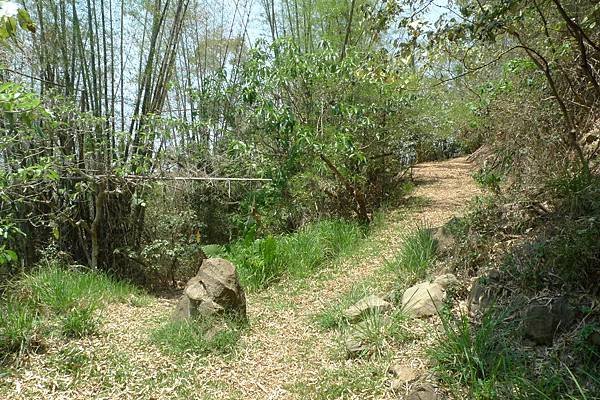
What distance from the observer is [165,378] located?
2730 millimetres

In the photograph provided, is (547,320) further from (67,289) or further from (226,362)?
(67,289)

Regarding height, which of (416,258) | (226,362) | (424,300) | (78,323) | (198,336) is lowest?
(226,362)

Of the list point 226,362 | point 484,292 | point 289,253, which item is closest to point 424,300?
point 484,292

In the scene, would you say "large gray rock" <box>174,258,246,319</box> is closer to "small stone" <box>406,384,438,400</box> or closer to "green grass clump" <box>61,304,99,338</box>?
"green grass clump" <box>61,304,99,338</box>

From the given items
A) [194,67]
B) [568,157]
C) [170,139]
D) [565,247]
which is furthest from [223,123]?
[565,247]

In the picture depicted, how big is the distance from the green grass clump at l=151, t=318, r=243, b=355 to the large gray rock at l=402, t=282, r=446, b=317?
45.9 inches

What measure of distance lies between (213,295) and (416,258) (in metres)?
1.47

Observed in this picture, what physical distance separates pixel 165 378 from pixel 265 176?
265 cm

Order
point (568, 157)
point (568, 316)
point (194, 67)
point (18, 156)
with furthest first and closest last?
point (194, 67) < point (18, 156) < point (568, 157) < point (568, 316)

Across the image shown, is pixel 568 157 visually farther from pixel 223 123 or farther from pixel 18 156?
pixel 18 156

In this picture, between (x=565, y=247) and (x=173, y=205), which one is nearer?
(x=565, y=247)

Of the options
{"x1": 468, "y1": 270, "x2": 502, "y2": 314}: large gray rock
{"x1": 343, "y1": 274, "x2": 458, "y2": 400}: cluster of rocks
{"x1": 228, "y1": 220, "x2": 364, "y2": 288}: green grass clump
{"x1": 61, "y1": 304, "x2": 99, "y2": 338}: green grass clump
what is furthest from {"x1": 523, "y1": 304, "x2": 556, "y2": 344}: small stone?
{"x1": 61, "y1": 304, "x2": 99, "y2": 338}: green grass clump

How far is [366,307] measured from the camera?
2.97 meters

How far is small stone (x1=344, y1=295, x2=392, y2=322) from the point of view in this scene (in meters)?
2.93
